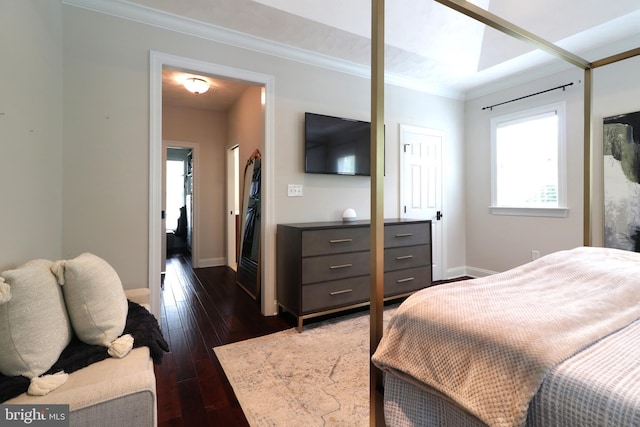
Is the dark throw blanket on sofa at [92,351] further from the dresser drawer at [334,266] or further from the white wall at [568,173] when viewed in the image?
the white wall at [568,173]

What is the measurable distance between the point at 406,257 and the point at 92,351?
2690mm

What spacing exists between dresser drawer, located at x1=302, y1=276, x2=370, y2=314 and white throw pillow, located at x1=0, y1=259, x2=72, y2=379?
5.60 feet

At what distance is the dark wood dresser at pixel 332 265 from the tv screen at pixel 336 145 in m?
0.71

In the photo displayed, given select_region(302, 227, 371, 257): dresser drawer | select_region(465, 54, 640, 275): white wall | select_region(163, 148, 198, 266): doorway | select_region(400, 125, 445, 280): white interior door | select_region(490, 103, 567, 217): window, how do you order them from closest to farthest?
select_region(302, 227, 371, 257): dresser drawer → select_region(465, 54, 640, 275): white wall → select_region(490, 103, 567, 217): window → select_region(400, 125, 445, 280): white interior door → select_region(163, 148, 198, 266): doorway

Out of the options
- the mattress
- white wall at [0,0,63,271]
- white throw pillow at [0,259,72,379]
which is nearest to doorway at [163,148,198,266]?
white wall at [0,0,63,271]

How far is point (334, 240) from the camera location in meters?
2.70

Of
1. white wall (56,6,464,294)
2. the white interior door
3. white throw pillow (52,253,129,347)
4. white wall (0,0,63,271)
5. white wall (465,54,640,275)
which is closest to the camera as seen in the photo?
white throw pillow (52,253,129,347)

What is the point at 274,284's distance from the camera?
300 cm

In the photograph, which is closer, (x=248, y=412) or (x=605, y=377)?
(x=605, y=377)

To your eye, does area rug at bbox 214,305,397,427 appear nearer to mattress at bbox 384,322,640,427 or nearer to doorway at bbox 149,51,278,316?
doorway at bbox 149,51,278,316

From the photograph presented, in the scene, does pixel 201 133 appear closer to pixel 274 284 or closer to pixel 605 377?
pixel 274 284

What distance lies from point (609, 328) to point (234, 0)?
280 centimetres

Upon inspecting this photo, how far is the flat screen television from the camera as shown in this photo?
10.2 feet

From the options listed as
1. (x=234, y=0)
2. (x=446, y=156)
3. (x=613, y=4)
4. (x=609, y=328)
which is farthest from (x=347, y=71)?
(x=609, y=328)
